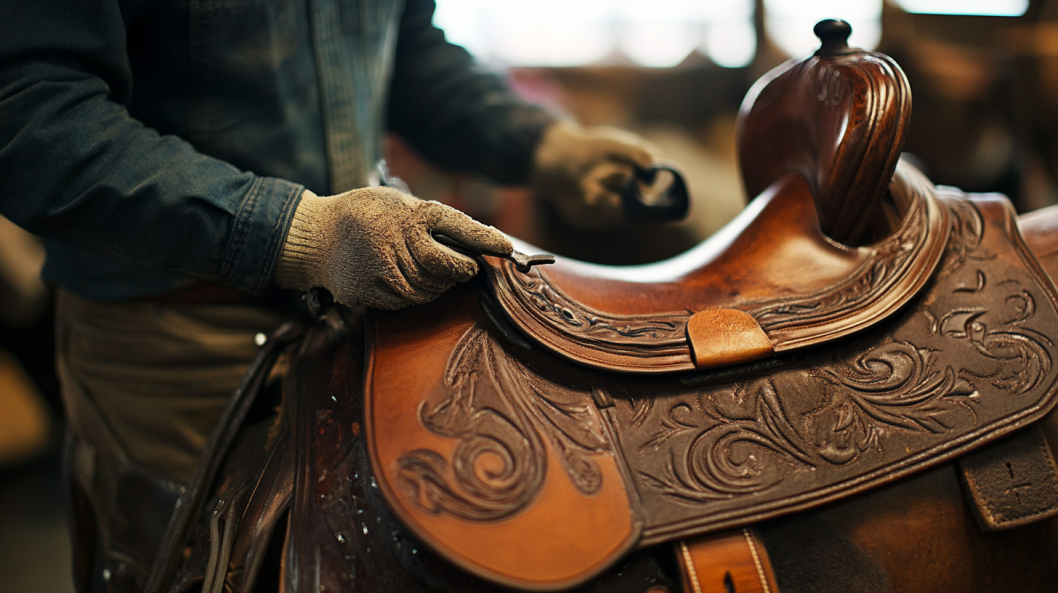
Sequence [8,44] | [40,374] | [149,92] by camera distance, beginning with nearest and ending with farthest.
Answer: [8,44]
[149,92]
[40,374]

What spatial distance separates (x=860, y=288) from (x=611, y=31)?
3.85 metres

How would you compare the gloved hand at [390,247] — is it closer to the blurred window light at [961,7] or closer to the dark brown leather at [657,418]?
the dark brown leather at [657,418]

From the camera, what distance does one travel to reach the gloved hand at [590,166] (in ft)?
3.87

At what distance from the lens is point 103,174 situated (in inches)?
25.7

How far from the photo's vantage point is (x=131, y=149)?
68 cm

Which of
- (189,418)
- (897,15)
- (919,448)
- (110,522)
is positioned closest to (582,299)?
(919,448)

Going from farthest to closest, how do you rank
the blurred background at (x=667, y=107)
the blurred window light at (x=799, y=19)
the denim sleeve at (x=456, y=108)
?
1. the blurred window light at (x=799, y=19)
2. the blurred background at (x=667, y=107)
3. the denim sleeve at (x=456, y=108)

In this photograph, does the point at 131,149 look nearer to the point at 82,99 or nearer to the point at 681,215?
the point at 82,99

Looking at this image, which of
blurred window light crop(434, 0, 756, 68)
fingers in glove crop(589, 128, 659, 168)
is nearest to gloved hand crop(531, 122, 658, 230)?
fingers in glove crop(589, 128, 659, 168)

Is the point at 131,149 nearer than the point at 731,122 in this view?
Yes

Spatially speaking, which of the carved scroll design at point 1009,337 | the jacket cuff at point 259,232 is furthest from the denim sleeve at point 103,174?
the carved scroll design at point 1009,337

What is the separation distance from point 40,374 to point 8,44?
7.83 feet

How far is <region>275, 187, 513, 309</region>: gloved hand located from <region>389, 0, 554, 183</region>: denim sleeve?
635mm

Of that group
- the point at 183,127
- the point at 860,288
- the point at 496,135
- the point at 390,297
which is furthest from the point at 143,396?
the point at 860,288
